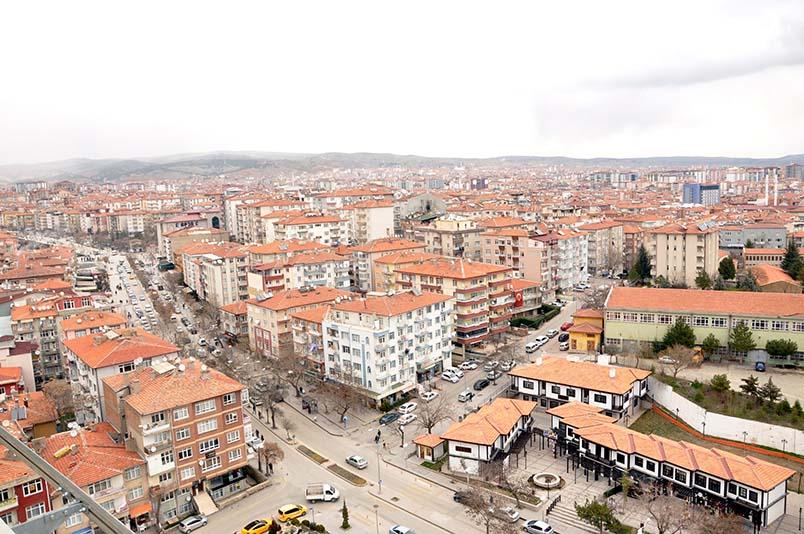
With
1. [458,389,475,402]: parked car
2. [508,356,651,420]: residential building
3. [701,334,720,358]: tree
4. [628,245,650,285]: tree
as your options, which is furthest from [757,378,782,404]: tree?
[628,245,650,285]: tree

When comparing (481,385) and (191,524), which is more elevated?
(481,385)

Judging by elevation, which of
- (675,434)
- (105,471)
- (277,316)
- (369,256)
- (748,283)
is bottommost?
(675,434)

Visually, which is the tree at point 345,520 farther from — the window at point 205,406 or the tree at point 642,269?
the tree at point 642,269

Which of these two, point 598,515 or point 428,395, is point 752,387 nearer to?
point 598,515

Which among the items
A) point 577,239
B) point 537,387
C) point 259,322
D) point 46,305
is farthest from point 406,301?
point 577,239

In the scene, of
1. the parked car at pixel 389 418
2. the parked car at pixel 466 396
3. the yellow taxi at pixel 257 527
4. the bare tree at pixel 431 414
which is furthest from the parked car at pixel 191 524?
the parked car at pixel 466 396

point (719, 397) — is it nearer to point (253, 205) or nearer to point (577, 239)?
point (577, 239)

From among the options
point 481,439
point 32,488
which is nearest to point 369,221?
point 481,439
